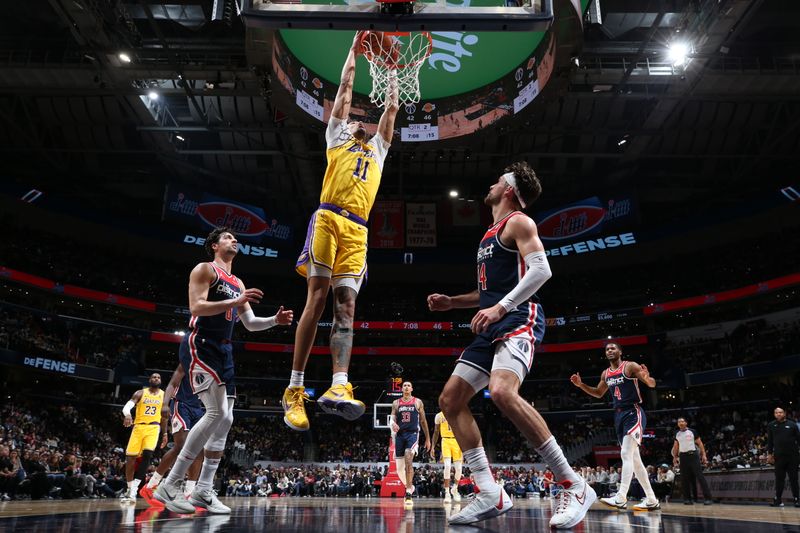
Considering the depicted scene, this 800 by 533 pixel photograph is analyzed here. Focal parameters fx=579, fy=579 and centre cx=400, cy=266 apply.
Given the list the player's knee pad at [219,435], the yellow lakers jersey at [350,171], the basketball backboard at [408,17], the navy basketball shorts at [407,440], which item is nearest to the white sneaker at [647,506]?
the navy basketball shorts at [407,440]

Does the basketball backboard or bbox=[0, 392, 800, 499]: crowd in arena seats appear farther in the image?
bbox=[0, 392, 800, 499]: crowd in arena seats

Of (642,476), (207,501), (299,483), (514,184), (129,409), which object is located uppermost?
(514,184)

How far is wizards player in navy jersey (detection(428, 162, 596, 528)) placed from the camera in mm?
4059

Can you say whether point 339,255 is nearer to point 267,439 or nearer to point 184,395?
point 184,395

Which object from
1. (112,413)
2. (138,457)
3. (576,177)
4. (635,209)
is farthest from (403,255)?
(138,457)

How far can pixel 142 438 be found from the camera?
10703mm

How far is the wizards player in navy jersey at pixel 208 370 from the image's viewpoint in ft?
18.0

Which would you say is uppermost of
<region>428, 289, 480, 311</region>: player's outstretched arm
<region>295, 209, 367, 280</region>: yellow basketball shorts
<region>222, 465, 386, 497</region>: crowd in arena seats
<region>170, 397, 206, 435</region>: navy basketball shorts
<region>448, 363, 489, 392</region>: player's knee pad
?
<region>295, 209, 367, 280</region>: yellow basketball shorts

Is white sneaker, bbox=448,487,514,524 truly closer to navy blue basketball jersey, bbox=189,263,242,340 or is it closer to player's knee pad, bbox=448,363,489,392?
player's knee pad, bbox=448,363,489,392

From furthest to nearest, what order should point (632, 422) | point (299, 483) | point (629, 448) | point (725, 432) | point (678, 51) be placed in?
point (725, 432) < point (299, 483) < point (678, 51) < point (632, 422) < point (629, 448)

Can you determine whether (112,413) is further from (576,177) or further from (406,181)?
(576,177)

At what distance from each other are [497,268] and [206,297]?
9.47 ft

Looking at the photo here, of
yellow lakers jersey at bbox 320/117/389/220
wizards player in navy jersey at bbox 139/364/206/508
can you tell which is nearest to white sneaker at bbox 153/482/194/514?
wizards player in navy jersey at bbox 139/364/206/508

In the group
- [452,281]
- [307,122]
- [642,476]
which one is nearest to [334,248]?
[642,476]
